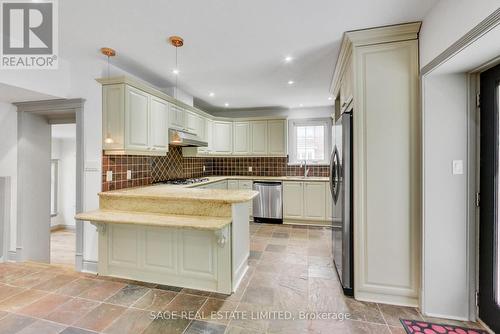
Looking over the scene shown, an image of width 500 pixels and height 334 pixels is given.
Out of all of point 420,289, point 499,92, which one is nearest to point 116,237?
point 420,289

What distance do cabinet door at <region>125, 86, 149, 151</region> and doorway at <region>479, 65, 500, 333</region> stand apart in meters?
3.42

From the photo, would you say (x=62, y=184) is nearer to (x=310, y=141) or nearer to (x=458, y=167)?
(x=310, y=141)

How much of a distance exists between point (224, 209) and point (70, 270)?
2167 millimetres

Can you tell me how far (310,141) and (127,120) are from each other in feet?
12.9

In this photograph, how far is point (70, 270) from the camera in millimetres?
2869

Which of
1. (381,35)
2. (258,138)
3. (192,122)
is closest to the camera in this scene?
(381,35)

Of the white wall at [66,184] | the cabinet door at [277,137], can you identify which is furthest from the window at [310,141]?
the white wall at [66,184]

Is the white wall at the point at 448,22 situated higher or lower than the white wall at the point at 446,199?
higher

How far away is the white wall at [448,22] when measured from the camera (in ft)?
4.56

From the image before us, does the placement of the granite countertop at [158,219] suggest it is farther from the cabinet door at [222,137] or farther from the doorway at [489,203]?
the cabinet door at [222,137]

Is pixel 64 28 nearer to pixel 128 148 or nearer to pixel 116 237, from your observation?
pixel 128 148

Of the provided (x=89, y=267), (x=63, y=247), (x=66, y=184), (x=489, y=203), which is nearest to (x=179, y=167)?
(x=89, y=267)

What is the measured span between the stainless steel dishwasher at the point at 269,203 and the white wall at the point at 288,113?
1747 mm

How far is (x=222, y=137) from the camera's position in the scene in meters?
5.36
